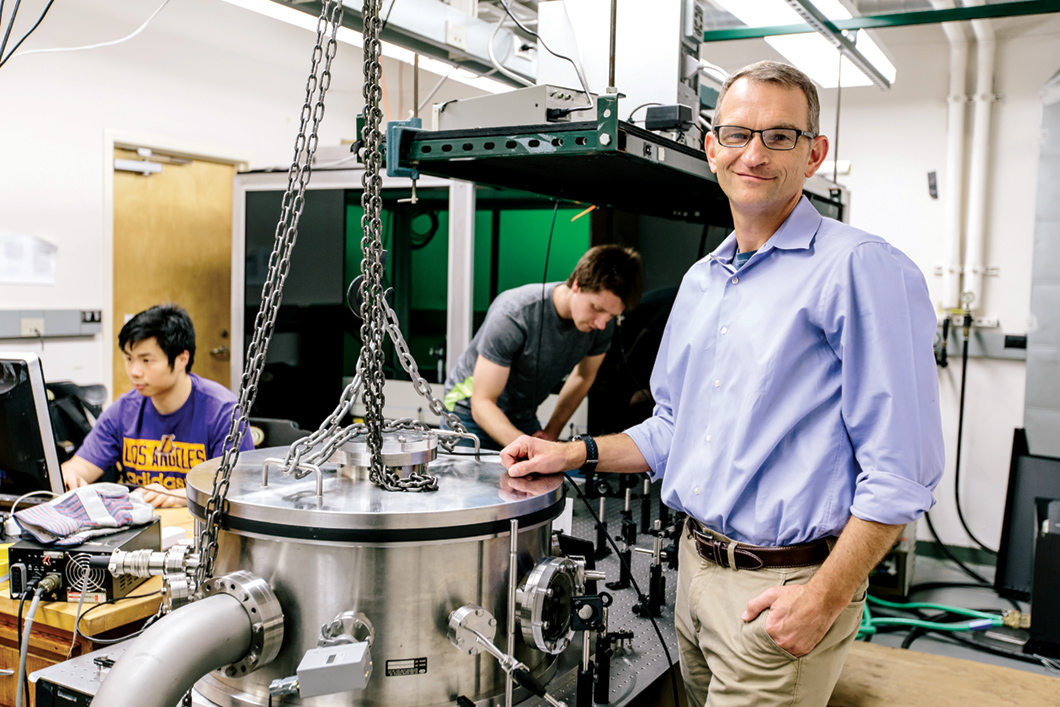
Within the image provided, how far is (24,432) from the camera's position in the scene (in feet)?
6.43

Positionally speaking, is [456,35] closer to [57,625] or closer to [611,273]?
[611,273]

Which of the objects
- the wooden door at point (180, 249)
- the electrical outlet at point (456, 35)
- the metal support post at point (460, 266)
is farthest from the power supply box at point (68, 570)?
the wooden door at point (180, 249)

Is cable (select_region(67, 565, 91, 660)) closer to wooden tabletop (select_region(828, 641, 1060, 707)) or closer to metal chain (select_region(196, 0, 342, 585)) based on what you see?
metal chain (select_region(196, 0, 342, 585))

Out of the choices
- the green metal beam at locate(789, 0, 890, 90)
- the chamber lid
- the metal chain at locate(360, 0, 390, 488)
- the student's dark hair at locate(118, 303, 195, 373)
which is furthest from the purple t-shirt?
the green metal beam at locate(789, 0, 890, 90)

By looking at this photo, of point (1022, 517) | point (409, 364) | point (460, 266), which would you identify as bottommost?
point (1022, 517)

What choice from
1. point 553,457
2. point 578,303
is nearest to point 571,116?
point 553,457

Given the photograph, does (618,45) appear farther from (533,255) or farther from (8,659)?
(533,255)

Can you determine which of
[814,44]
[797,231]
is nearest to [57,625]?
[797,231]

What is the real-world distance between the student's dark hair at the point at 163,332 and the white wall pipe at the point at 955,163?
3.85 meters

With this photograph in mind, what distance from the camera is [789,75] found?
47.2 inches

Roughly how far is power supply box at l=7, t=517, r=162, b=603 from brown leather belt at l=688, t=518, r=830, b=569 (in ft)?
3.80

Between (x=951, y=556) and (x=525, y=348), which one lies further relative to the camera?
(x=951, y=556)

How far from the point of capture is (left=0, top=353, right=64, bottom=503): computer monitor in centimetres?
191

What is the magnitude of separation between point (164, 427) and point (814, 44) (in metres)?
2.75
